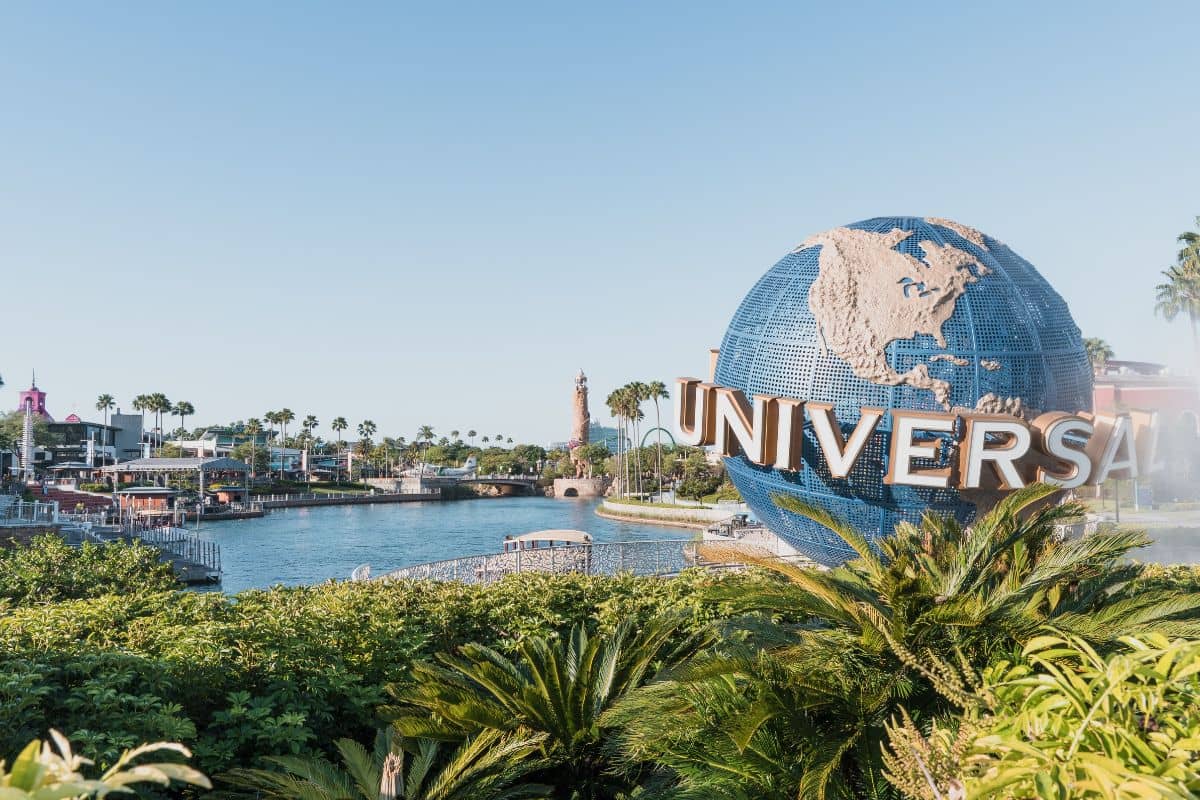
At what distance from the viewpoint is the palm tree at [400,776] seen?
22.0 ft

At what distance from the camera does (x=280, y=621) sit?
945 cm

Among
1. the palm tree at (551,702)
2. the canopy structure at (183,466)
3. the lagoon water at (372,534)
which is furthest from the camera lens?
the canopy structure at (183,466)

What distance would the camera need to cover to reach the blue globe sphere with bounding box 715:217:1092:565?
1297 cm

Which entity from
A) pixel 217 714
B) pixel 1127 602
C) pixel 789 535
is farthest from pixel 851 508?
pixel 217 714

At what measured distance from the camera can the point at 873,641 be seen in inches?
266

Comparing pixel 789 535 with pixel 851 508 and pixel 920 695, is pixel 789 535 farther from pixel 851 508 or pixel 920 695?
pixel 920 695

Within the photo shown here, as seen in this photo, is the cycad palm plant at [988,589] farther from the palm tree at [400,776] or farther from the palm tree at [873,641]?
the palm tree at [400,776]

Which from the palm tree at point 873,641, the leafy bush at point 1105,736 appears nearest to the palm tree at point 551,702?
the palm tree at point 873,641

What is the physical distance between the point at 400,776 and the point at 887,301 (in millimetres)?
9428

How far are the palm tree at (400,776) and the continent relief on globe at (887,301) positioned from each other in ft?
25.7

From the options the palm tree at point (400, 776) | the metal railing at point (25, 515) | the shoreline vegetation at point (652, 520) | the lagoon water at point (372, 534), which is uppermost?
the palm tree at point (400, 776)

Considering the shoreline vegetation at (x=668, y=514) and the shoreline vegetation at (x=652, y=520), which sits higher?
the shoreline vegetation at (x=668, y=514)

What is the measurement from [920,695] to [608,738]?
2.72 meters

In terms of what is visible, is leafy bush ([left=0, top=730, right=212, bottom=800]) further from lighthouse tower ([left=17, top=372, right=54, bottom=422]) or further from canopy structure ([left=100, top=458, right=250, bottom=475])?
lighthouse tower ([left=17, top=372, right=54, bottom=422])
